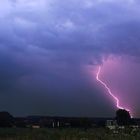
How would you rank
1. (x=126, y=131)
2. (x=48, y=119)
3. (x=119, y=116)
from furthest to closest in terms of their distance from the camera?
1. (x=48, y=119)
2. (x=119, y=116)
3. (x=126, y=131)

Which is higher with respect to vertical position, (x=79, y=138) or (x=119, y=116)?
(x=119, y=116)

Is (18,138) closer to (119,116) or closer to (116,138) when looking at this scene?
(116,138)

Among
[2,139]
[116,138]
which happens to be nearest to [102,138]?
[116,138]

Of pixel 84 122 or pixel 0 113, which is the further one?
pixel 0 113

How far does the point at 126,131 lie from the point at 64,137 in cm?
840

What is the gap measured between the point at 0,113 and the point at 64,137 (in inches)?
3115

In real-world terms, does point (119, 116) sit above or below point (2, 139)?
above

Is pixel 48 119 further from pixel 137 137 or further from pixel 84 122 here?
pixel 137 137

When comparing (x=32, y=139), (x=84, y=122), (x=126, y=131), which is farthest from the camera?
(x=84, y=122)

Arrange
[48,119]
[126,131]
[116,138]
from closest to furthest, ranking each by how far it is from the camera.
Answer: [116,138] → [126,131] → [48,119]

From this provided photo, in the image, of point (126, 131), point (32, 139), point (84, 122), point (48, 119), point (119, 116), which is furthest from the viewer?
point (48, 119)

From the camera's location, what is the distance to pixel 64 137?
48.8 m

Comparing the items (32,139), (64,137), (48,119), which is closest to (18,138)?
(32,139)

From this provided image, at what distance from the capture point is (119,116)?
110 metres
